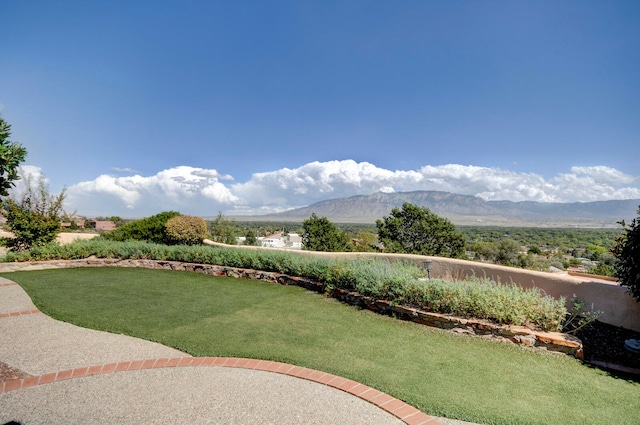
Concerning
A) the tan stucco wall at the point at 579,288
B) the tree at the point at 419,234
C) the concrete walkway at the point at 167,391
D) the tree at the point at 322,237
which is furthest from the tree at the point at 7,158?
the tree at the point at 322,237

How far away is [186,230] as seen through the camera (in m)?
15.1

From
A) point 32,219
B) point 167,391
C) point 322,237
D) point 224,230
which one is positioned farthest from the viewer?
point 322,237

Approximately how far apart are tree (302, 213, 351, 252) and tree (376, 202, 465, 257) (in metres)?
4.53

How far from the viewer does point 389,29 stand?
42.3ft

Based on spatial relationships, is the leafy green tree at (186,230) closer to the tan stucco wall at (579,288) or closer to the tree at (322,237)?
the tan stucco wall at (579,288)

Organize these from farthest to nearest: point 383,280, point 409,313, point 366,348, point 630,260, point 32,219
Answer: point 32,219, point 383,280, point 409,313, point 630,260, point 366,348

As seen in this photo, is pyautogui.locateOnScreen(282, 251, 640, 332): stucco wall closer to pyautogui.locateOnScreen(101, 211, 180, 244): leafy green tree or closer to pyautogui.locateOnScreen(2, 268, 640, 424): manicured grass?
pyautogui.locateOnScreen(2, 268, 640, 424): manicured grass

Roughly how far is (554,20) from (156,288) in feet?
48.0

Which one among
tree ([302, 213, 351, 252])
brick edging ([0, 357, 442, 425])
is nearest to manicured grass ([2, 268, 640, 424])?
brick edging ([0, 357, 442, 425])

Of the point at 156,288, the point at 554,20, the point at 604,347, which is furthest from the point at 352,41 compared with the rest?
the point at 604,347

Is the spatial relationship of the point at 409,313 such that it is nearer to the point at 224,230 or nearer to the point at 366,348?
the point at 366,348

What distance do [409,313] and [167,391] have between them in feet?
15.7

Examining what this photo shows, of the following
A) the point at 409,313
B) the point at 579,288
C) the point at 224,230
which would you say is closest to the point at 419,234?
the point at 224,230

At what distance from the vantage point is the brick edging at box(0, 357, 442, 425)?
3558 mm
